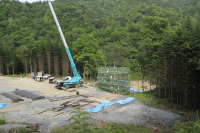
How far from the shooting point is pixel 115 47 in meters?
45.3

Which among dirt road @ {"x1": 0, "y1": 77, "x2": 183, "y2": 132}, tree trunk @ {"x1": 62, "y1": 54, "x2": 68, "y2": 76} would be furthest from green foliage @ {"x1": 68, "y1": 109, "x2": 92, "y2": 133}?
tree trunk @ {"x1": 62, "y1": 54, "x2": 68, "y2": 76}

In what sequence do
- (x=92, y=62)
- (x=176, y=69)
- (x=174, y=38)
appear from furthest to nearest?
(x=92, y=62) → (x=174, y=38) → (x=176, y=69)

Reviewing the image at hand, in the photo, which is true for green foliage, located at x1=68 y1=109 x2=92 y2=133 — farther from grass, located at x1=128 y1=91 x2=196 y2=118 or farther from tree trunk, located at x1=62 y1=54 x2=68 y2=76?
tree trunk, located at x1=62 y1=54 x2=68 y2=76

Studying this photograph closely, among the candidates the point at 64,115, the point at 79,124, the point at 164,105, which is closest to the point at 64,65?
the point at 64,115

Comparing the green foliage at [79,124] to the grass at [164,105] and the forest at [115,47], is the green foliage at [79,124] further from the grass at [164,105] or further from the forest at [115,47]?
the grass at [164,105]

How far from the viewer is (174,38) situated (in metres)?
17.9

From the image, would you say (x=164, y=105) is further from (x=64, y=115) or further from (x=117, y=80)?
(x=64, y=115)

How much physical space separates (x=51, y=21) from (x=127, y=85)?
2416 inches

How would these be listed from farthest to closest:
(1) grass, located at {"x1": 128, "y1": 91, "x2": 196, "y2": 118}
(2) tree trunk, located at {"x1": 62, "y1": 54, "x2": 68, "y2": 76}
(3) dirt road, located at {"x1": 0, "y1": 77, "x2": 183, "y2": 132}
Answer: (2) tree trunk, located at {"x1": 62, "y1": 54, "x2": 68, "y2": 76} → (1) grass, located at {"x1": 128, "y1": 91, "x2": 196, "y2": 118} → (3) dirt road, located at {"x1": 0, "y1": 77, "x2": 183, "y2": 132}

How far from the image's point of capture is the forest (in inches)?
611

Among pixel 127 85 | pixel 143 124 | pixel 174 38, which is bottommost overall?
pixel 143 124

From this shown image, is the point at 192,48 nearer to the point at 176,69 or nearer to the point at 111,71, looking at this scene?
the point at 176,69

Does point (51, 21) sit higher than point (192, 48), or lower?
higher

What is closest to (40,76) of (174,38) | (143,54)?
(143,54)
